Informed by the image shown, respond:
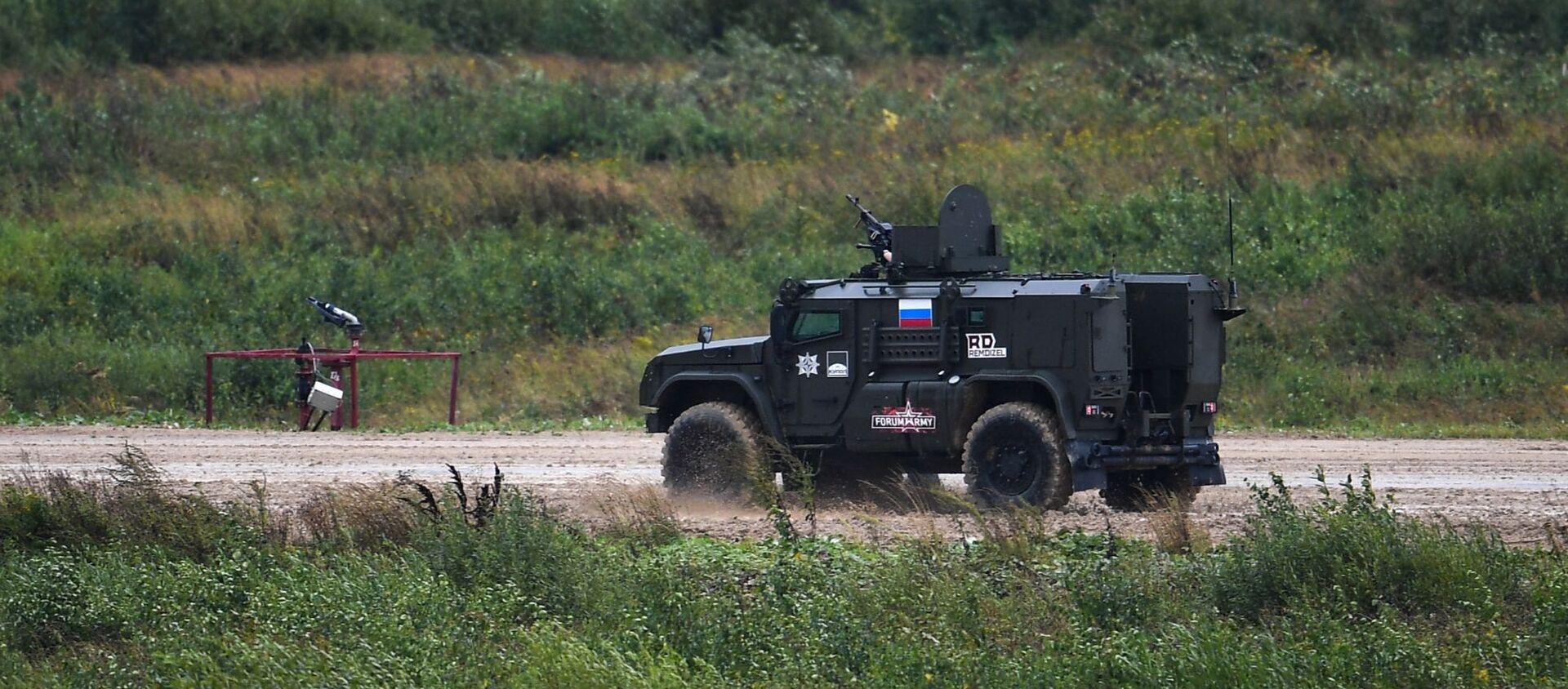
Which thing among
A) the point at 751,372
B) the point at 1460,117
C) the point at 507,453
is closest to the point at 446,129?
the point at 507,453

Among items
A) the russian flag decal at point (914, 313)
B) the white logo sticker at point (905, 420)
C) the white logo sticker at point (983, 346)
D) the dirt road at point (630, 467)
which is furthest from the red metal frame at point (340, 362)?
the white logo sticker at point (983, 346)

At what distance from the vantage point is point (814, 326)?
14.1m

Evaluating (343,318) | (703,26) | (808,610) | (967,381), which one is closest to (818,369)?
(967,381)

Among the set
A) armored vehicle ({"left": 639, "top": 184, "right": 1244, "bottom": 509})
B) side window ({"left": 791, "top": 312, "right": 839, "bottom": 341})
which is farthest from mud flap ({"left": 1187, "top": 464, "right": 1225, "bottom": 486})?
side window ({"left": 791, "top": 312, "right": 839, "bottom": 341})

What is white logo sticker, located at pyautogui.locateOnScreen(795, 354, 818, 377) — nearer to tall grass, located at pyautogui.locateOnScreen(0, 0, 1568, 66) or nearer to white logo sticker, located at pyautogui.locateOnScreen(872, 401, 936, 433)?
white logo sticker, located at pyautogui.locateOnScreen(872, 401, 936, 433)

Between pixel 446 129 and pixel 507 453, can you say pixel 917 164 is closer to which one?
pixel 446 129

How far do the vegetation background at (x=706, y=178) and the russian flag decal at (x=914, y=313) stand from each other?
29.6 ft

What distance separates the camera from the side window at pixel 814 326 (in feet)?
46.1

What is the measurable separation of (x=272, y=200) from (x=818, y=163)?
906cm

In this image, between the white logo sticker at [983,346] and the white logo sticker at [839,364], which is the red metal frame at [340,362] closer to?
the white logo sticker at [839,364]

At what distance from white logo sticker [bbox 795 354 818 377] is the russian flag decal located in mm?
770

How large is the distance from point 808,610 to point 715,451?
4612 mm

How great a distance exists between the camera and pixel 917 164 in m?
30.4

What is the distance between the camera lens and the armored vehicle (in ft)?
43.5
